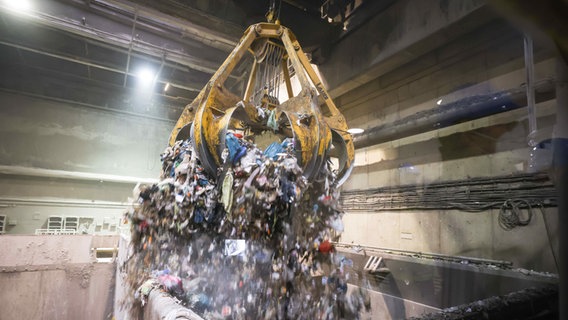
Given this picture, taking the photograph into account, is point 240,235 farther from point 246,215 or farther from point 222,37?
point 222,37

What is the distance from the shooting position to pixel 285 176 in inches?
74.7

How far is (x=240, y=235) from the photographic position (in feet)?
6.78

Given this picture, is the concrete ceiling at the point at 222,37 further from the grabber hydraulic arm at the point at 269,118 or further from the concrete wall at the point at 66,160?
the grabber hydraulic arm at the point at 269,118

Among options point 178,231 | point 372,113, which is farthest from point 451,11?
point 178,231

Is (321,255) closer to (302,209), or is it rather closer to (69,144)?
(302,209)

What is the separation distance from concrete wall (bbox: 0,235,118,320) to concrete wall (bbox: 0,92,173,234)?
261 centimetres

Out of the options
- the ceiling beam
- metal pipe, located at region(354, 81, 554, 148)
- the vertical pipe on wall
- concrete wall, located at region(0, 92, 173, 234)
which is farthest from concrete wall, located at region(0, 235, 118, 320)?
the vertical pipe on wall

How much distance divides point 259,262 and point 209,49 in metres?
4.56

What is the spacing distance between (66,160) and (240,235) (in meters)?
7.26

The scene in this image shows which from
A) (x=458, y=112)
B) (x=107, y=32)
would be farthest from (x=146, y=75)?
(x=458, y=112)

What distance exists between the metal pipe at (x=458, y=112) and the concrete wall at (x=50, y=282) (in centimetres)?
408

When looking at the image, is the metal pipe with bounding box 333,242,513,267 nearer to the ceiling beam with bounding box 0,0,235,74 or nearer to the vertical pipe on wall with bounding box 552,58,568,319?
the vertical pipe on wall with bounding box 552,58,568,319

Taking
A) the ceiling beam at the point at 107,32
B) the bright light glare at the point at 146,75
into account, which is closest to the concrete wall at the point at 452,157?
the ceiling beam at the point at 107,32

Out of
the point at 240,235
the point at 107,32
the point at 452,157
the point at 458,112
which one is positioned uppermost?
the point at 107,32
